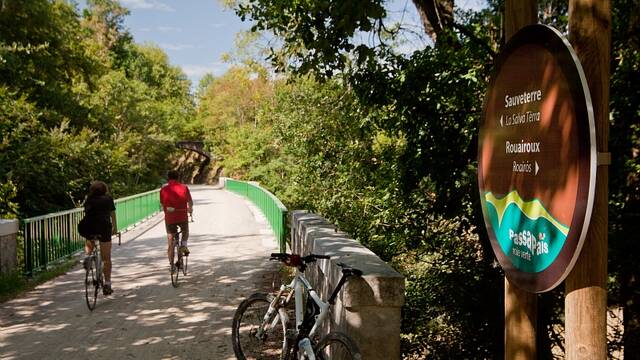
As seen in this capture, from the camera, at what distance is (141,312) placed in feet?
26.6

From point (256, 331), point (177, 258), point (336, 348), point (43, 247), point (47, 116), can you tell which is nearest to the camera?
point (336, 348)

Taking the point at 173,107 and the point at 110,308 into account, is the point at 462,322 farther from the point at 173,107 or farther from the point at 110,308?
the point at 173,107

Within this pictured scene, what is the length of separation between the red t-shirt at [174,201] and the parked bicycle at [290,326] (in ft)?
15.6

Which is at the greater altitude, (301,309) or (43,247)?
(301,309)

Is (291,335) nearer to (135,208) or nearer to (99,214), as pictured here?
(99,214)

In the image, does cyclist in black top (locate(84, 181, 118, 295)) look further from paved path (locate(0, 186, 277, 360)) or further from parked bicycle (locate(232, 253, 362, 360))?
parked bicycle (locate(232, 253, 362, 360))

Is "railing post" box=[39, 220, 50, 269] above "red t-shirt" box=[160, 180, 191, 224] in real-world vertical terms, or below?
below

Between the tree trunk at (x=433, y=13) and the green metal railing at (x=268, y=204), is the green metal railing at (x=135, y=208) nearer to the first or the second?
the green metal railing at (x=268, y=204)

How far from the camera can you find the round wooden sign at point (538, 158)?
6.12 ft

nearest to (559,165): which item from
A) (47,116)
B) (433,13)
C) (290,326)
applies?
(290,326)

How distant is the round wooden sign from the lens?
1.87 metres

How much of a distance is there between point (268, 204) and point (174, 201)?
10862mm

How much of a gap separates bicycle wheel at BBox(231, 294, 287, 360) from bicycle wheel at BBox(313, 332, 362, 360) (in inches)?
32.9

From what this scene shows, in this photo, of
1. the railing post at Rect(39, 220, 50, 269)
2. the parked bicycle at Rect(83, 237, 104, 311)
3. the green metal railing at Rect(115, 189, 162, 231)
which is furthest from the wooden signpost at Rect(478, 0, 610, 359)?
the green metal railing at Rect(115, 189, 162, 231)
